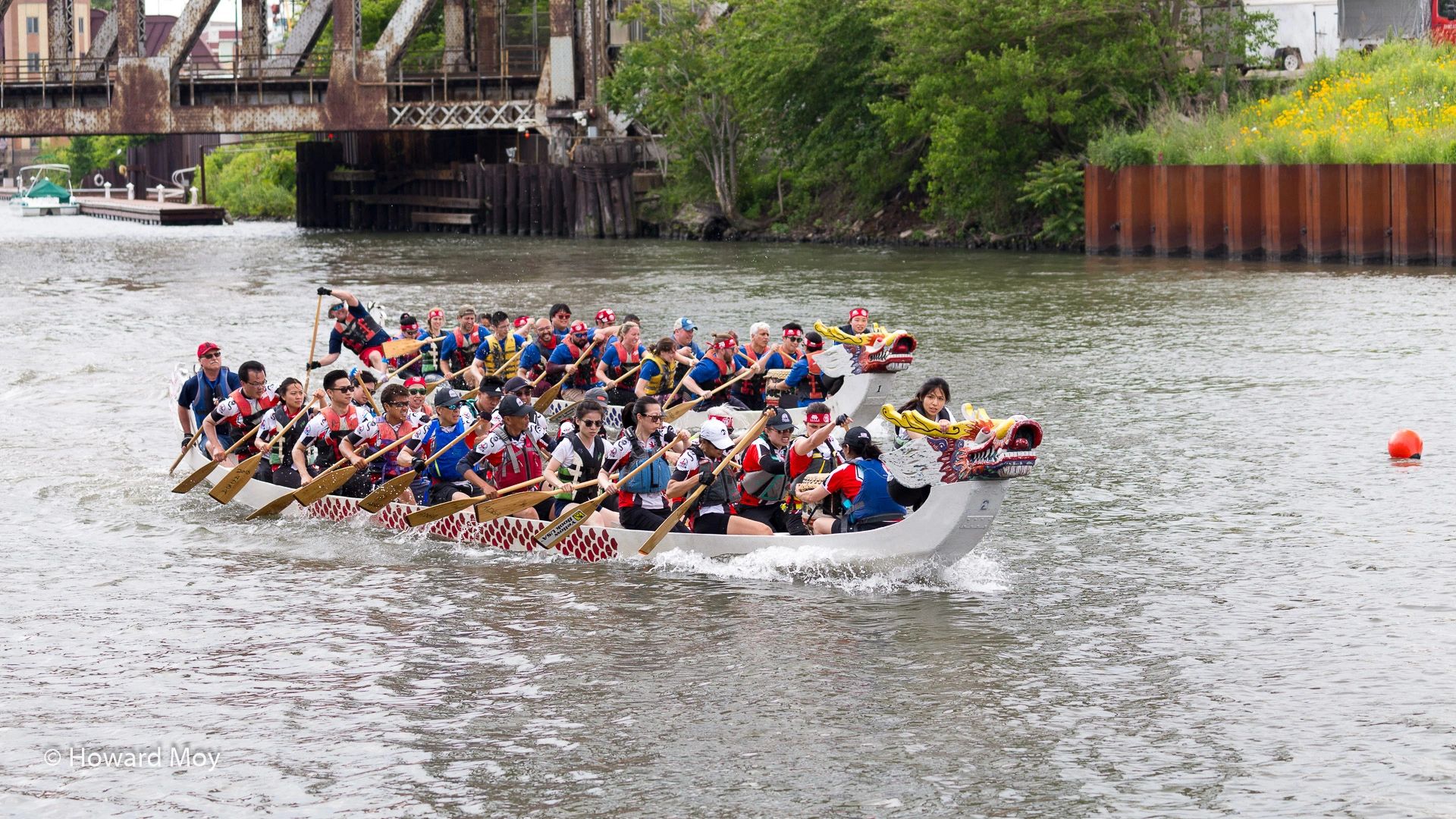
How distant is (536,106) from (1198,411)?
147ft

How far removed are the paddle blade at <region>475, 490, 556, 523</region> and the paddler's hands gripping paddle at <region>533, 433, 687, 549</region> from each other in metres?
0.27

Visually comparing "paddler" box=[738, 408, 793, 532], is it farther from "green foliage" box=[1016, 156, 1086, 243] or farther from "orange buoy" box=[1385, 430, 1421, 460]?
"green foliage" box=[1016, 156, 1086, 243]

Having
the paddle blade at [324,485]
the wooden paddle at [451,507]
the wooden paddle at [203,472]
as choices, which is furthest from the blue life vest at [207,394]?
the wooden paddle at [451,507]

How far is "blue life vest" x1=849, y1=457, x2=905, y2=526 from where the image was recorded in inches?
555

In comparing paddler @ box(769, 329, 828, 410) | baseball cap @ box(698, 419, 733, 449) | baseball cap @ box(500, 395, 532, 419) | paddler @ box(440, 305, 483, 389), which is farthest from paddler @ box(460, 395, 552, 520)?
paddler @ box(440, 305, 483, 389)

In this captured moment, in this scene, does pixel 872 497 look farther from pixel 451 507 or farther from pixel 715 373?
pixel 715 373

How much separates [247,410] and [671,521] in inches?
235

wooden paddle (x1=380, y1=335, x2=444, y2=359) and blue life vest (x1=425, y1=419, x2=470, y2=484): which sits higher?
wooden paddle (x1=380, y1=335, x2=444, y2=359)

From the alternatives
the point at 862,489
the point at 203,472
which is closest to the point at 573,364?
A: the point at 203,472

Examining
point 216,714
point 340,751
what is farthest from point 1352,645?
point 216,714

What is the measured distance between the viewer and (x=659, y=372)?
2125cm

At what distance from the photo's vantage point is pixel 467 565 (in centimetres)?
1563

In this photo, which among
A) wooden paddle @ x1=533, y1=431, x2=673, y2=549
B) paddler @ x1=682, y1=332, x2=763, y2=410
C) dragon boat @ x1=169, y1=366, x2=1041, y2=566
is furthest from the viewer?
paddler @ x1=682, y1=332, x2=763, y2=410

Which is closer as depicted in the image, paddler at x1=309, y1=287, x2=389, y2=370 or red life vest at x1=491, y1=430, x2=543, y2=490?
A: red life vest at x1=491, y1=430, x2=543, y2=490
